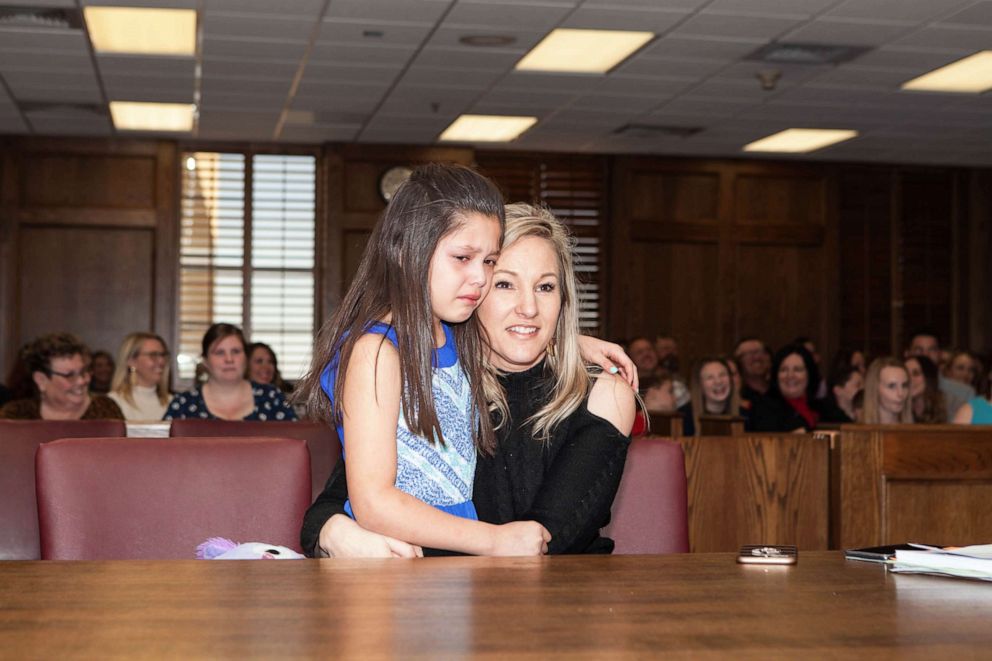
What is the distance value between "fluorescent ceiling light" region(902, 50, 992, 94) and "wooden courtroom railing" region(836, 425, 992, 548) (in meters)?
3.76

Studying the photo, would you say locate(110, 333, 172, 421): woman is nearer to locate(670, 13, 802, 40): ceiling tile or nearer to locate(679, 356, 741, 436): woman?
locate(679, 356, 741, 436): woman

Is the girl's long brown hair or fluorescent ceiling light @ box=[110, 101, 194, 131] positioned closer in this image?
the girl's long brown hair

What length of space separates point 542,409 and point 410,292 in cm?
Result: 38

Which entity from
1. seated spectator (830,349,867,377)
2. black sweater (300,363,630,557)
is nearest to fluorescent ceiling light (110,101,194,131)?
seated spectator (830,349,867,377)

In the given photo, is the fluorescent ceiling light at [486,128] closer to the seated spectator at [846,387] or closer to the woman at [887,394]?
the seated spectator at [846,387]

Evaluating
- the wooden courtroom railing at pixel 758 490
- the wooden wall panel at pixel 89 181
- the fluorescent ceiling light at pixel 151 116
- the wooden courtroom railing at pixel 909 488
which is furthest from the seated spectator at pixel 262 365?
the wooden courtroom railing at pixel 909 488

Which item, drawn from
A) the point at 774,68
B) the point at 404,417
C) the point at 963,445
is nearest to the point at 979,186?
the point at 774,68

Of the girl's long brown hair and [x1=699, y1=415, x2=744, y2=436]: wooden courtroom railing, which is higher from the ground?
the girl's long brown hair

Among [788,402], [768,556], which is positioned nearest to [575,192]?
[788,402]

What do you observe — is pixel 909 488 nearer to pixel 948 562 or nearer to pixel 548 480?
pixel 548 480

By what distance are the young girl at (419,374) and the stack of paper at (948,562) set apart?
56cm

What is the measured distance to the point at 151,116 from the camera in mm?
9086

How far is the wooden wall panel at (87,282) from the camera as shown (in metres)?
9.89

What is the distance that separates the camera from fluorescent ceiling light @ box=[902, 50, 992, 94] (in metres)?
7.27
